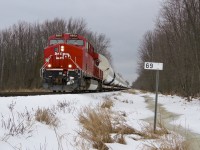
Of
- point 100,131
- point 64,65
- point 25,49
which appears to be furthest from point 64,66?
point 25,49

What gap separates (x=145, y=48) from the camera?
71.7 m

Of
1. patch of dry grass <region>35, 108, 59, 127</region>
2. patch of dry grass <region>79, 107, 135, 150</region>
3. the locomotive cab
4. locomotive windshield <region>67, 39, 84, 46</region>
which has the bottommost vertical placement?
patch of dry grass <region>79, 107, 135, 150</region>

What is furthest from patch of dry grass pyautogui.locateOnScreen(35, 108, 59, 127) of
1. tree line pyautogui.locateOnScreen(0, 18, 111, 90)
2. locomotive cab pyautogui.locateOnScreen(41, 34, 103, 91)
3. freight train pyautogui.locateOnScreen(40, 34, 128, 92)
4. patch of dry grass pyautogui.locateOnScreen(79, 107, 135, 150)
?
tree line pyautogui.locateOnScreen(0, 18, 111, 90)

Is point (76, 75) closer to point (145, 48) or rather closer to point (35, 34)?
point (35, 34)

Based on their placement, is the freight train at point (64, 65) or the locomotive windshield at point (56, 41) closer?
the freight train at point (64, 65)

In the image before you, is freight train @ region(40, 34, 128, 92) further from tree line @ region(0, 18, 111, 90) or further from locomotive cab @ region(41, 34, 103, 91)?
tree line @ region(0, 18, 111, 90)

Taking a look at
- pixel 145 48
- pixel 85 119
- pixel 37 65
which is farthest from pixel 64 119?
pixel 145 48

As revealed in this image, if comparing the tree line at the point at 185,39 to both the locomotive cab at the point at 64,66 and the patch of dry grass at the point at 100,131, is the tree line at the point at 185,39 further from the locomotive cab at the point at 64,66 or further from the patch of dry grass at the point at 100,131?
the patch of dry grass at the point at 100,131

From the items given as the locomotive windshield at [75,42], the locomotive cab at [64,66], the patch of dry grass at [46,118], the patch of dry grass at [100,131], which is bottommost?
the patch of dry grass at [100,131]

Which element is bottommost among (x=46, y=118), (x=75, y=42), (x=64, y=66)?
(x=46, y=118)

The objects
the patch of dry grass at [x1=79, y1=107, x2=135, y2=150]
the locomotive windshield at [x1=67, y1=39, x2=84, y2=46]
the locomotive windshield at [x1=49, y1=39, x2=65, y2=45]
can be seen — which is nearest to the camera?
the patch of dry grass at [x1=79, y1=107, x2=135, y2=150]

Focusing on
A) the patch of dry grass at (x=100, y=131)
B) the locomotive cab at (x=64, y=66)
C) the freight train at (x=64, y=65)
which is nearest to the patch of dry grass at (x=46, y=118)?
the patch of dry grass at (x=100, y=131)

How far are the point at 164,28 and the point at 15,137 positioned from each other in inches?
1146

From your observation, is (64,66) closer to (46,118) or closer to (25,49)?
(46,118)
